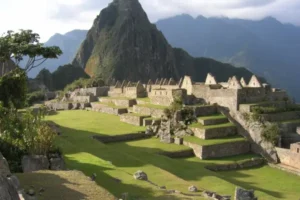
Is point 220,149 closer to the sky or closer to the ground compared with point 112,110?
closer to the ground

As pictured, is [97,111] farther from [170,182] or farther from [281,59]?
[281,59]

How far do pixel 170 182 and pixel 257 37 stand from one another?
16392 cm

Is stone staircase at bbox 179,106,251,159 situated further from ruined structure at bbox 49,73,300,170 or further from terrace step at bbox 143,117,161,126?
terrace step at bbox 143,117,161,126

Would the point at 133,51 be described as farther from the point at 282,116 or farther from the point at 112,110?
the point at 282,116

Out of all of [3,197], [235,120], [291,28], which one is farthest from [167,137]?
[291,28]

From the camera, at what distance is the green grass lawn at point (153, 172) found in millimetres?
12797

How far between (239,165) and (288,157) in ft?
8.67

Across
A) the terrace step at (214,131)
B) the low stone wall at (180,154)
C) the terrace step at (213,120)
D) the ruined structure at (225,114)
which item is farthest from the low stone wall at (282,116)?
the low stone wall at (180,154)

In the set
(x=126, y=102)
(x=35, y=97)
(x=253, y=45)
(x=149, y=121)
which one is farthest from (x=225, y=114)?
(x=253, y=45)

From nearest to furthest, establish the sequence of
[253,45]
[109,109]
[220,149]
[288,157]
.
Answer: [288,157]
[220,149]
[109,109]
[253,45]

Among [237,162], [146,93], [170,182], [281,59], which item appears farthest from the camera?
[281,59]

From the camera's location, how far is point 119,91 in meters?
42.7

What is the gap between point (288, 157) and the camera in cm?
2144

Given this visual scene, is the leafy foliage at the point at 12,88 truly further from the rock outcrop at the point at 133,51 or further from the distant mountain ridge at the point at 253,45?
the rock outcrop at the point at 133,51
